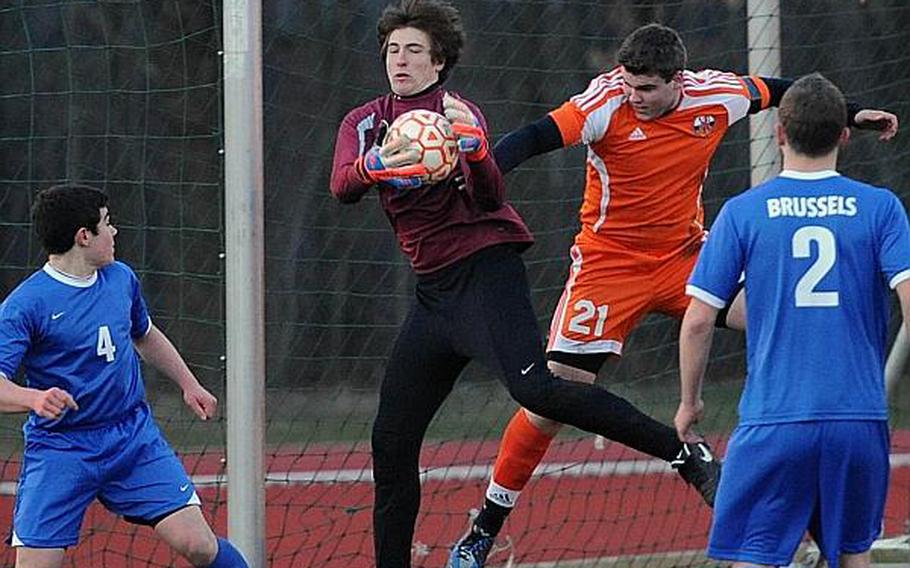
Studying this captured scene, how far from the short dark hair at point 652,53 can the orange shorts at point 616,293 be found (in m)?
0.69

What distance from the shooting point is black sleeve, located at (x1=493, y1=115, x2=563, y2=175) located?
5.62m

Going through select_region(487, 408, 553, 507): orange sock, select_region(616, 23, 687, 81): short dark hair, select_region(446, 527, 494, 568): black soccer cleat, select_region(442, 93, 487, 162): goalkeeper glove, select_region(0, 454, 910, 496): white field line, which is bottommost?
select_region(0, 454, 910, 496): white field line

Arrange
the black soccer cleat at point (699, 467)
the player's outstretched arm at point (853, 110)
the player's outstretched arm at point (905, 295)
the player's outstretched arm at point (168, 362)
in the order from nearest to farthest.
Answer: the player's outstretched arm at point (905, 295) → the black soccer cleat at point (699, 467) → the player's outstretched arm at point (168, 362) → the player's outstretched arm at point (853, 110)

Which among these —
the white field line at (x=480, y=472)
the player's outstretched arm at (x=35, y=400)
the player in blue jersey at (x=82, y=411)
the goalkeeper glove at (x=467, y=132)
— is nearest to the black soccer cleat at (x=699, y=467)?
the goalkeeper glove at (x=467, y=132)

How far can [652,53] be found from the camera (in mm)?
5840

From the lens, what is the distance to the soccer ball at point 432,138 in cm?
521

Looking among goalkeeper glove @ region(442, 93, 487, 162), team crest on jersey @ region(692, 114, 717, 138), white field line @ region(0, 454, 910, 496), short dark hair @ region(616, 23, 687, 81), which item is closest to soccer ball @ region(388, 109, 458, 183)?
goalkeeper glove @ region(442, 93, 487, 162)

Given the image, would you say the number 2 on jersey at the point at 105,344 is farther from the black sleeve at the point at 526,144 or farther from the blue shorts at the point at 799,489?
the blue shorts at the point at 799,489

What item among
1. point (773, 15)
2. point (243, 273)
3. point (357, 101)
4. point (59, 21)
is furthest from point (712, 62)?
point (243, 273)

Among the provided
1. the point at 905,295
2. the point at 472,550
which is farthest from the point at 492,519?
the point at 905,295

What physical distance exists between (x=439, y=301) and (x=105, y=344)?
1.07m

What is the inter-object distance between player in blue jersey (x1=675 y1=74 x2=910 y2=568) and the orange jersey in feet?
4.87

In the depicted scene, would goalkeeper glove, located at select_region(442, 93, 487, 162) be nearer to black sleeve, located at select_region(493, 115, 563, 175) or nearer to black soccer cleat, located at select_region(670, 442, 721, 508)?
black sleeve, located at select_region(493, 115, 563, 175)

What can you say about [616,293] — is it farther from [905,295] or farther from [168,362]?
[905,295]
